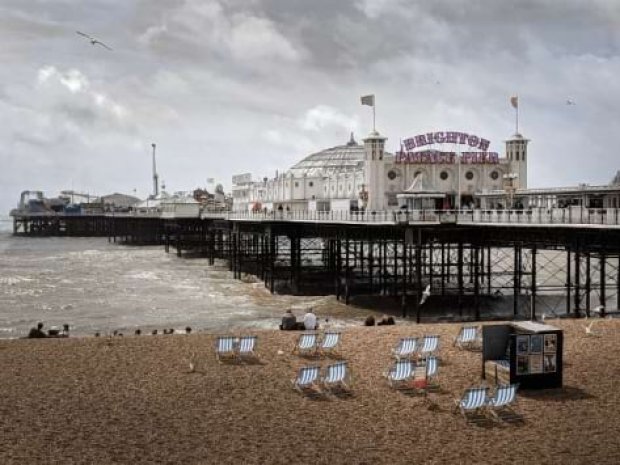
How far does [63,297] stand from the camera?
49812mm

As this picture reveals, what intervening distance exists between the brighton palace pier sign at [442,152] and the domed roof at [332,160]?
46943 mm

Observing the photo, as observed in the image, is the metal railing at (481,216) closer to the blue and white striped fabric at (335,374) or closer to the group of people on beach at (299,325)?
the group of people on beach at (299,325)

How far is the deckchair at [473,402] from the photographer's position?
1584cm

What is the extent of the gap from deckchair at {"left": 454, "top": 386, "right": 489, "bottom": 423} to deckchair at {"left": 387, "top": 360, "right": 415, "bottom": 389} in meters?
2.02

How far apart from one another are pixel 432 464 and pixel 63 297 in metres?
41.0

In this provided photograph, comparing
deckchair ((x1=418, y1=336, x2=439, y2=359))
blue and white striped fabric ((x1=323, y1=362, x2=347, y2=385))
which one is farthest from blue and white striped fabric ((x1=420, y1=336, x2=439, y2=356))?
blue and white striped fabric ((x1=323, y1=362, x2=347, y2=385))

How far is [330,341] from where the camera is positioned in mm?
21312

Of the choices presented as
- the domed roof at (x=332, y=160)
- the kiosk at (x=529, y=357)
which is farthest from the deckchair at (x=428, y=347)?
the domed roof at (x=332, y=160)

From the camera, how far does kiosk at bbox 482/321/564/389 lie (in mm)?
17469

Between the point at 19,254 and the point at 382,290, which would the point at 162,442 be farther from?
the point at 19,254

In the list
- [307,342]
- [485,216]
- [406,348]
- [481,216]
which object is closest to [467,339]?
[406,348]

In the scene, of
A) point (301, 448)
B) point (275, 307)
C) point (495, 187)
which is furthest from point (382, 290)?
point (301, 448)

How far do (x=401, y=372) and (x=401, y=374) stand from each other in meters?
Answer: 0.05

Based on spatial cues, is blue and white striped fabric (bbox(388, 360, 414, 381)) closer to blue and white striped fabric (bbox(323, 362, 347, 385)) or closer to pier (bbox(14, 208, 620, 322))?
blue and white striped fabric (bbox(323, 362, 347, 385))
